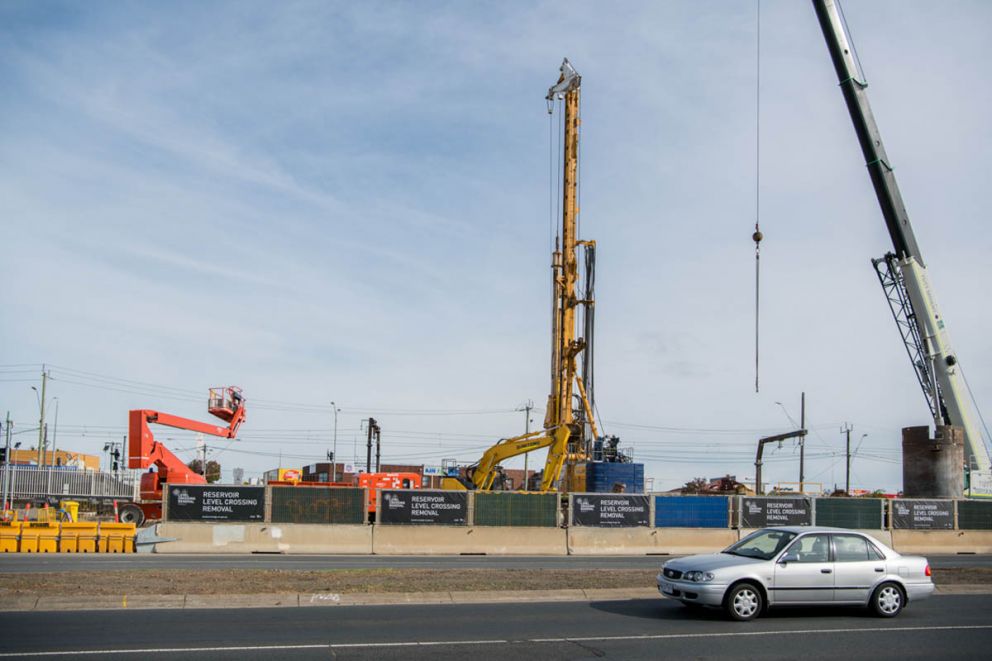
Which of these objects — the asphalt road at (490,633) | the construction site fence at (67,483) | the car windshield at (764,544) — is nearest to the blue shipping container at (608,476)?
the construction site fence at (67,483)

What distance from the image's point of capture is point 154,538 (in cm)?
2681

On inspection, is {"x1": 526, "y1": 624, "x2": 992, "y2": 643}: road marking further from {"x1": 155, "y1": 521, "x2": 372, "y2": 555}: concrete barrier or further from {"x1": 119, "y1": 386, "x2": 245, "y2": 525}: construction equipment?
{"x1": 119, "y1": 386, "x2": 245, "y2": 525}: construction equipment

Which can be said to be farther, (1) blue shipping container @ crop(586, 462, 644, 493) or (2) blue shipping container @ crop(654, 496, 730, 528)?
(1) blue shipping container @ crop(586, 462, 644, 493)

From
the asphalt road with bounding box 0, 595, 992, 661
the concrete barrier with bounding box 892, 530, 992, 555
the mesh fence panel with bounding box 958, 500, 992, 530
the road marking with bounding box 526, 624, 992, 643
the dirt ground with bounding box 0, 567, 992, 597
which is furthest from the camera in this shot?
the mesh fence panel with bounding box 958, 500, 992, 530

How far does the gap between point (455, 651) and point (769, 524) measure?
865 inches

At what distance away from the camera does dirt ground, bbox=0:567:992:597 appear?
15719 millimetres

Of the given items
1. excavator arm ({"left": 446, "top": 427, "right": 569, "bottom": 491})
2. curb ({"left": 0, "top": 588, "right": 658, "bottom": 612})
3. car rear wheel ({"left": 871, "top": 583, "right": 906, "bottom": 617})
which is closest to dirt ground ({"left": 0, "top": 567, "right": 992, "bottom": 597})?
curb ({"left": 0, "top": 588, "right": 658, "bottom": 612})

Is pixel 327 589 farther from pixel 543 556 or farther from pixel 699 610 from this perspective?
pixel 543 556

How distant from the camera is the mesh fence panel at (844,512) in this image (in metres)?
31.4

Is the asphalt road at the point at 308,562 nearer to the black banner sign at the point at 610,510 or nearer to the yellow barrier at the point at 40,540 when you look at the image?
the yellow barrier at the point at 40,540

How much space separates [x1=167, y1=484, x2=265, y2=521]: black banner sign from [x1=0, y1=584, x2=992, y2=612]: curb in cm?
1259

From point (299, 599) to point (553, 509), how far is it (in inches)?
599

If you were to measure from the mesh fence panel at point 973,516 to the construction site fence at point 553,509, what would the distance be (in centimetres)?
4

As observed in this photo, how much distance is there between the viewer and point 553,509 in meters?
29.4
